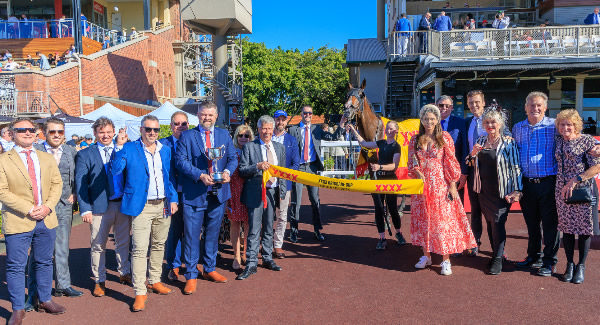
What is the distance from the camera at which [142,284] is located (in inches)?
201

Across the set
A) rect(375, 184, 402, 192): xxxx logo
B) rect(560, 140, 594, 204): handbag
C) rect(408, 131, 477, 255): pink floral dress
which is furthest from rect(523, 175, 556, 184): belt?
rect(375, 184, 402, 192): xxxx logo

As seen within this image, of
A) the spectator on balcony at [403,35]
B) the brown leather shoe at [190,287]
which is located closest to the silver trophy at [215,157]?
the brown leather shoe at [190,287]

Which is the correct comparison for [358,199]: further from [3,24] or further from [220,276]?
[3,24]

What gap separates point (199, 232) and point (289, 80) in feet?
122

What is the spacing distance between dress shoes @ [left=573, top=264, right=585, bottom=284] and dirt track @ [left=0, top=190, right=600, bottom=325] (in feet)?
0.25

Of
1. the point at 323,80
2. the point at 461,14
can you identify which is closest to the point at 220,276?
the point at 461,14

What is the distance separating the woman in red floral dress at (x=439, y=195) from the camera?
19.0 feet

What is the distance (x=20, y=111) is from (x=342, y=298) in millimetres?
19710

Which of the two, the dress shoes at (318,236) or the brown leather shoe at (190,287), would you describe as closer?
the brown leather shoe at (190,287)

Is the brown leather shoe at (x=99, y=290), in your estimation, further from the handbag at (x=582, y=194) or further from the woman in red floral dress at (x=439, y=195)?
the handbag at (x=582, y=194)

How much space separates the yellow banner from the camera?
6008 millimetres

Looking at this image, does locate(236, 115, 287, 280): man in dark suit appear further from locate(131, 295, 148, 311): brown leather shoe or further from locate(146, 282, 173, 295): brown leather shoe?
locate(131, 295, 148, 311): brown leather shoe

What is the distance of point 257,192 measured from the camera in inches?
239

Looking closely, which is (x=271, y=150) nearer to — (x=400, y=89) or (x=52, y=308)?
(x=52, y=308)
